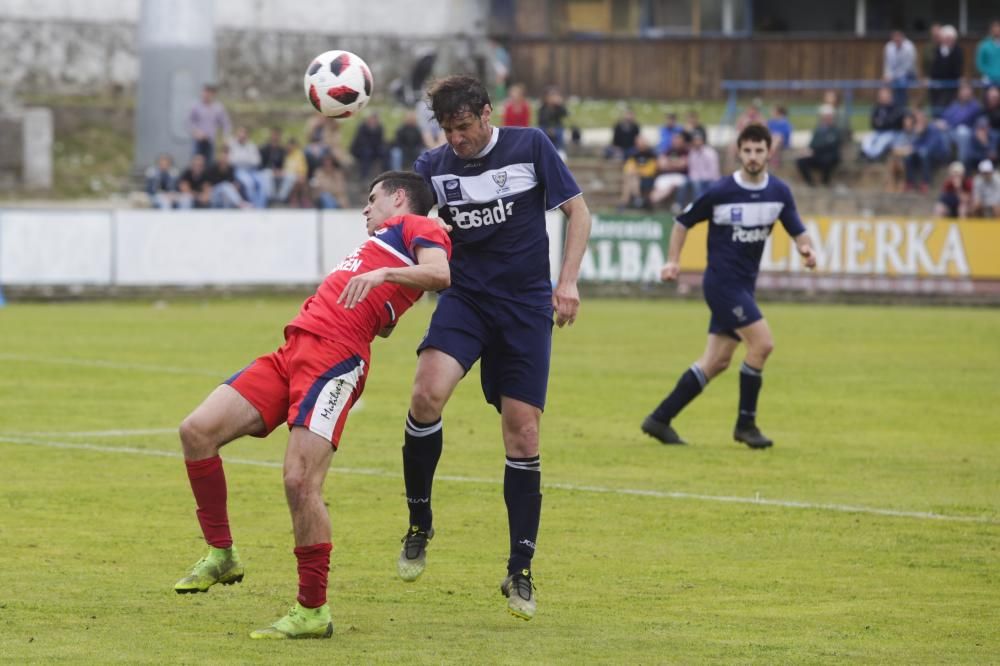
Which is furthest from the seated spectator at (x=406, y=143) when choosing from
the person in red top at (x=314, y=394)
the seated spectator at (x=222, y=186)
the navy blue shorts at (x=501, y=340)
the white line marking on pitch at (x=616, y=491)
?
the person in red top at (x=314, y=394)

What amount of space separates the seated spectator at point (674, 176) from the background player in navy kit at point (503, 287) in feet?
76.6

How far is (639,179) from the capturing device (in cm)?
3241

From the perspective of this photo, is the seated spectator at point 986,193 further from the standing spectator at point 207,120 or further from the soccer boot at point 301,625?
the soccer boot at point 301,625

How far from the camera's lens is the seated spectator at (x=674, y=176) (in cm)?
3181

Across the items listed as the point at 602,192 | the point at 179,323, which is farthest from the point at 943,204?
the point at 179,323

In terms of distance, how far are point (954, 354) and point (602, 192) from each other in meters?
13.8

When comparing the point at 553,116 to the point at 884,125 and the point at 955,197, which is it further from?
the point at 955,197

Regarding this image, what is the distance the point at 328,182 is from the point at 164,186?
2.93 metres

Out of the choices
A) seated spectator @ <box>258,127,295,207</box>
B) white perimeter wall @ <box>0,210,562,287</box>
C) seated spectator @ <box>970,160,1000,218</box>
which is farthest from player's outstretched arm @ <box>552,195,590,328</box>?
seated spectator @ <box>258,127,295,207</box>

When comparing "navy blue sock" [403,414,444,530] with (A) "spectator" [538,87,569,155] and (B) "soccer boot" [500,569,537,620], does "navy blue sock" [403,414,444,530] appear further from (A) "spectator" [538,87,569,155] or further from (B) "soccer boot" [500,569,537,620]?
(A) "spectator" [538,87,569,155]

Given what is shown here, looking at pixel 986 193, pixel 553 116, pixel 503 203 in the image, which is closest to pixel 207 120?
pixel 553 116

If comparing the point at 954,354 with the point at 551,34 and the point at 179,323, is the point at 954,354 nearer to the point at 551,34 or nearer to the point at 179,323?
the point at 179,323

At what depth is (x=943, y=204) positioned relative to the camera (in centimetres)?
3033

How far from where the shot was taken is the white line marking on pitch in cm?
1050
